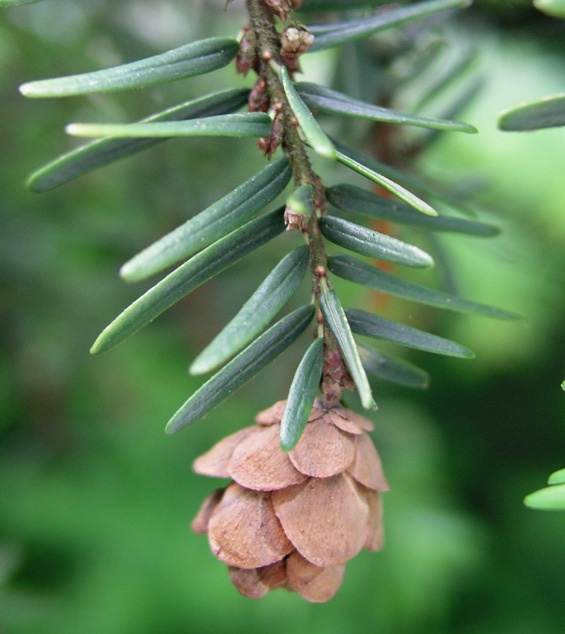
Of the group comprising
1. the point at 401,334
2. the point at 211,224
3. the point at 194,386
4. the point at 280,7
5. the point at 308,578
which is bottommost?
the point at 194,386

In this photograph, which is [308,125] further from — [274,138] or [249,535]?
[249,535]

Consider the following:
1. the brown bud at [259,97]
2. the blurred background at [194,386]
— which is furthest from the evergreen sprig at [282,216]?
the blurred background at [194,386]

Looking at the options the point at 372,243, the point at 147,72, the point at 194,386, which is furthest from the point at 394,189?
the point at 194,386

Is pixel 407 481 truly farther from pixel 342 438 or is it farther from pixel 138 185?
pixel 342 438

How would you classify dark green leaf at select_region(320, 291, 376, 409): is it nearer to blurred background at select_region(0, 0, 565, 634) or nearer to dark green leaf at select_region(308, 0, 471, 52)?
dark green leaf at select_region(308, 0, 471, 52)

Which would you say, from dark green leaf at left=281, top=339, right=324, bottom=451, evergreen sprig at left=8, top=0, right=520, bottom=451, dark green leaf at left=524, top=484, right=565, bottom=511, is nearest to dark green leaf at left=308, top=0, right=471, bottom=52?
evergreen sprig at left=8, top=0, right=520, bottom=451

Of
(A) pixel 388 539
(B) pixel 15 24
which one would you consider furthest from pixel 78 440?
(B) pixel 15 24
